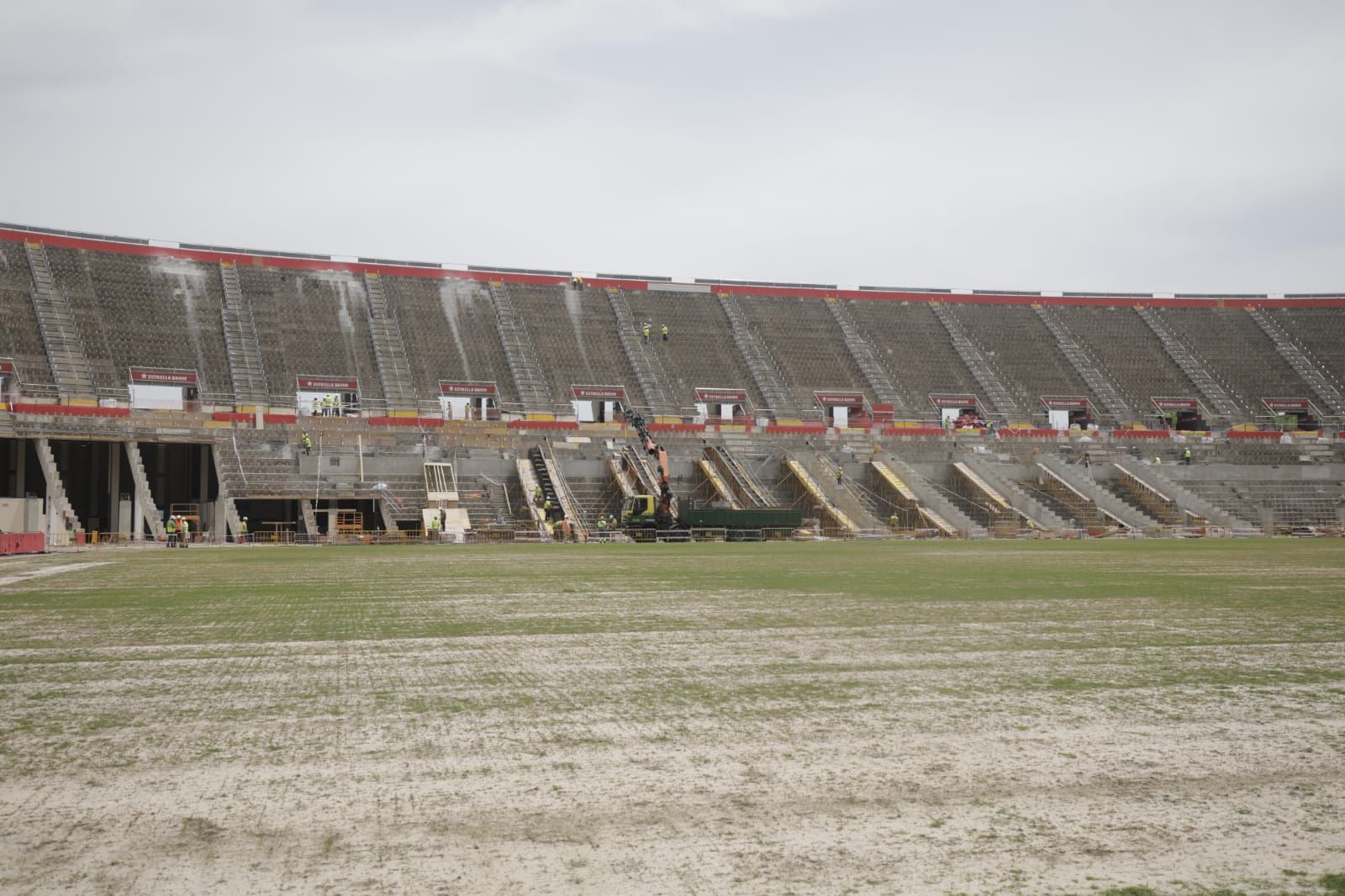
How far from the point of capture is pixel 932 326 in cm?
6481

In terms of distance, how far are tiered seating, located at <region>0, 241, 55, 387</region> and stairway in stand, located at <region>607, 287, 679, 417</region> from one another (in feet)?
87.6

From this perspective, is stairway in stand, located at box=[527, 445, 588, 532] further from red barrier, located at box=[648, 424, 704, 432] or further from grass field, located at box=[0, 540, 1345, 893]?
grass field, located at box=[0, 540, 1345, 893]

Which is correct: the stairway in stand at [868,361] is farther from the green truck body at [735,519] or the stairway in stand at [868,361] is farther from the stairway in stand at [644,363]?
the green truck body at [735,519]

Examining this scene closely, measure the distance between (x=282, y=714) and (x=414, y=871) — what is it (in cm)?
279

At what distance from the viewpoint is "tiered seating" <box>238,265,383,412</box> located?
50969 millimetres

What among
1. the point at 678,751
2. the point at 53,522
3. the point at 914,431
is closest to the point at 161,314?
the point at 53,522

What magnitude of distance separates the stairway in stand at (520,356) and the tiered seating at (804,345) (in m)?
13.4

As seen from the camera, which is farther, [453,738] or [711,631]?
[711,631]

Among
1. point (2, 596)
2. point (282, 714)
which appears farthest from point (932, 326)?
point (282, 714)

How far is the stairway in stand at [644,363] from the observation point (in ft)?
178

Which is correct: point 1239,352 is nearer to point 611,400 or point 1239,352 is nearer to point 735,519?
point 611,400

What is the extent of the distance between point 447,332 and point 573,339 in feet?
22.1

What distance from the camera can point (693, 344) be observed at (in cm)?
5978

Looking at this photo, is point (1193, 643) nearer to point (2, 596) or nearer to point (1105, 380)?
point (2, 596)
